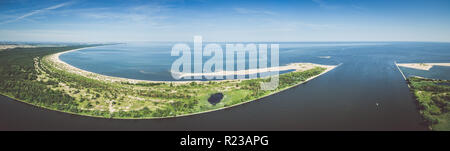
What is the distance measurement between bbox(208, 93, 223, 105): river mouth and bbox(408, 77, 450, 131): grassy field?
1830 centimetres

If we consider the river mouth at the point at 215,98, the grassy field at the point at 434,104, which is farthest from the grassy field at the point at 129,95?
the grassy field at the point at 434,104

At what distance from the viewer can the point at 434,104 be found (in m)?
19.9

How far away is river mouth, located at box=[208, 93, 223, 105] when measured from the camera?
21416 mm

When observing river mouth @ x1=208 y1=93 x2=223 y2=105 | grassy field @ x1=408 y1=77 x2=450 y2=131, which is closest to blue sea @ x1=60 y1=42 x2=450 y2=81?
river mouth @ x1=208 y1=93 x2=223 y2=105

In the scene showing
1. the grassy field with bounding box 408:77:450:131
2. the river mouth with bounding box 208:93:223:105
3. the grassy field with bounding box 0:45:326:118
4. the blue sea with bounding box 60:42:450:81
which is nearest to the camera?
the grassy field with bounding box 408:77:450:131

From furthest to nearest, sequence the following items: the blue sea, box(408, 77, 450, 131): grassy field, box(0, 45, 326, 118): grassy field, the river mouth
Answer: the blue sea
the river mouth
box(0, 45, 326, 118): grassy field
box(408, 77, 450, 131): grassy field

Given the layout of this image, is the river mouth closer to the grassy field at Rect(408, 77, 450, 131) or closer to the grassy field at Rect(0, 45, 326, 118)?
the grassy field at Rect(0, 45, 326, 118)

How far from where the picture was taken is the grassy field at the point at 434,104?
1641cm

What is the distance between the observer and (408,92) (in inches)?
1014

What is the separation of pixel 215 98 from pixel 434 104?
72.2ft

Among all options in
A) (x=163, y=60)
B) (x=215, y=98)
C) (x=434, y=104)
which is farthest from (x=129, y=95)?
(x=163, y=60)

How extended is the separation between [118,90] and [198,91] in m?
9.75

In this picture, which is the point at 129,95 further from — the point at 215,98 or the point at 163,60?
the point at 163,60

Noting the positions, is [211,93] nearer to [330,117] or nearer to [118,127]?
[118,127]
